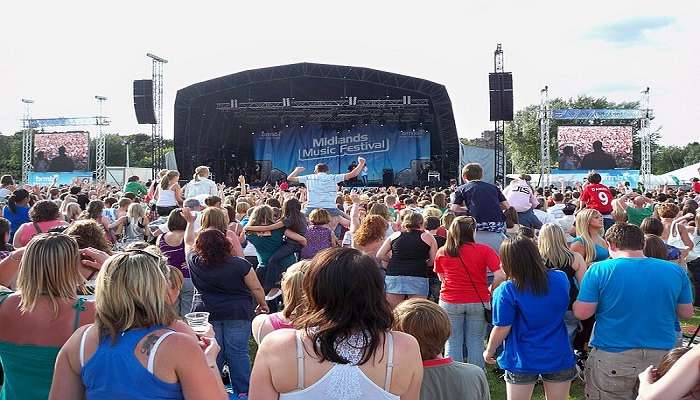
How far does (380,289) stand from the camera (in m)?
2.02

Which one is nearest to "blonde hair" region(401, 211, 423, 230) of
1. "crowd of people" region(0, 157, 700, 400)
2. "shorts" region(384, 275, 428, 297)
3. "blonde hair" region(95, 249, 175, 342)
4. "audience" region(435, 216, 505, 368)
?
"crowd of people" region(0, 157, 700, 400)

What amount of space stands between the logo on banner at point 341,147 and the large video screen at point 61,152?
10189 mm

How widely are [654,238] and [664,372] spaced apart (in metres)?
3.23

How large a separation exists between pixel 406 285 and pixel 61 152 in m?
28.1

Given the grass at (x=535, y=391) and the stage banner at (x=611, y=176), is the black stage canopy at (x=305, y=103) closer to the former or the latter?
the stage banner at (x=611, y=176)

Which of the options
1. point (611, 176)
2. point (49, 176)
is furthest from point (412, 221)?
point (49, 176)

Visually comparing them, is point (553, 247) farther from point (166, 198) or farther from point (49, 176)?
point (49, 176)

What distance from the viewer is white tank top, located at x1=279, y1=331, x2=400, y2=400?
→ 75.9 inches

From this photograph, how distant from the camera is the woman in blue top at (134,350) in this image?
6.54 ft

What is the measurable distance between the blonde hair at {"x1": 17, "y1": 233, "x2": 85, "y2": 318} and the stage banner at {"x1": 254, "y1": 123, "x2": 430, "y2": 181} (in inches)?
971

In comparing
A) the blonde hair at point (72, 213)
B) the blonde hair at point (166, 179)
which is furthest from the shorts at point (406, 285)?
the blonde hair at point (166, 179)

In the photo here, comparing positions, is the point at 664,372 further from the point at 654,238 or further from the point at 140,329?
the point at 654,238

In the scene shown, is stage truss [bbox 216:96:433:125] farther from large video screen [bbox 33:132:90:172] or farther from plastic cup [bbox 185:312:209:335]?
plastic cup [bbox 185:312:209:335]

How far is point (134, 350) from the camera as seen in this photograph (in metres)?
2.01
